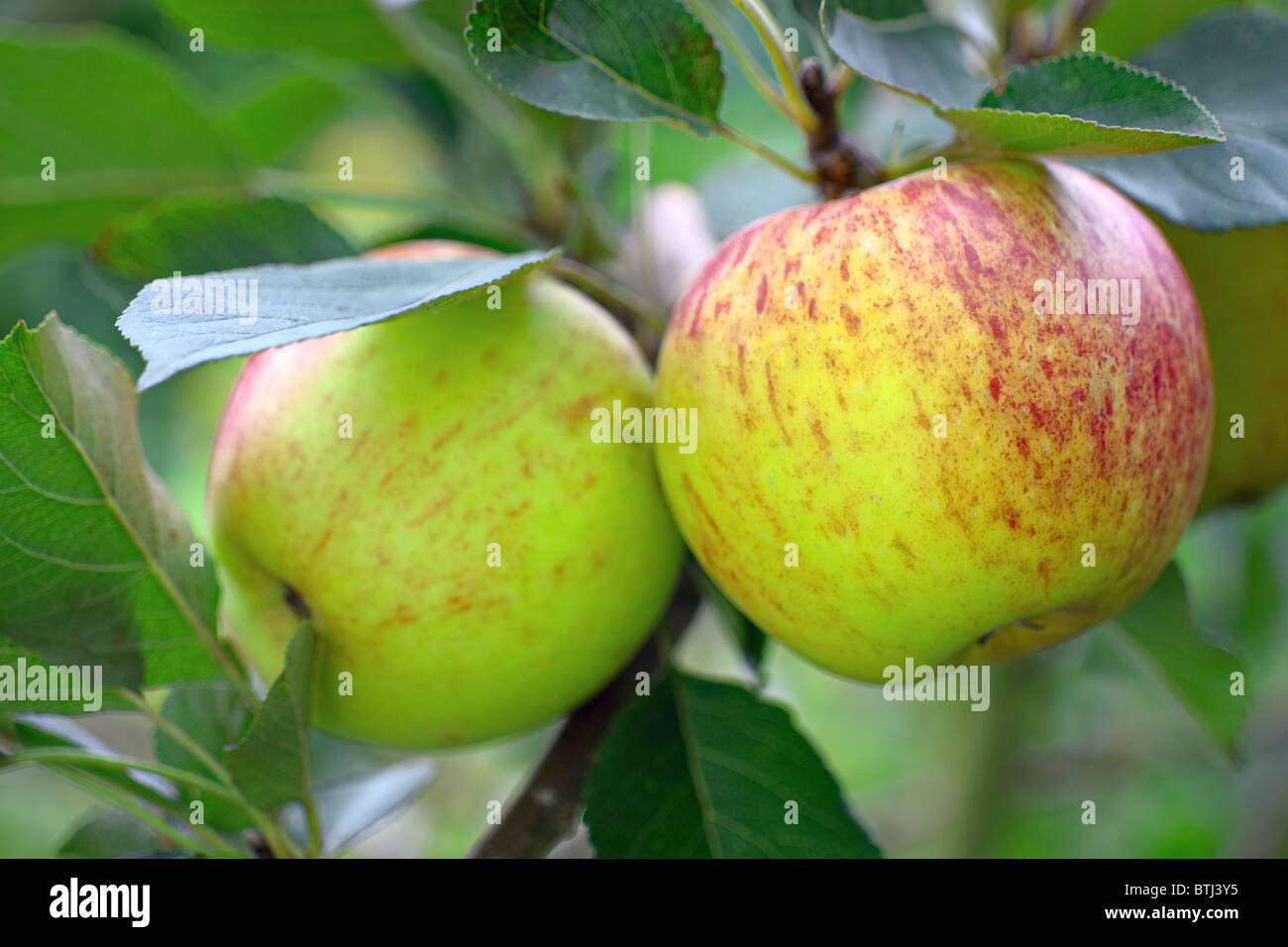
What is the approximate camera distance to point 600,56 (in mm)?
674

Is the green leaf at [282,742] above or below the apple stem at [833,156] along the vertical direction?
below

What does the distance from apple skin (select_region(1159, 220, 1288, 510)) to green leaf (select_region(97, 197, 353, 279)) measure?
0.71 m

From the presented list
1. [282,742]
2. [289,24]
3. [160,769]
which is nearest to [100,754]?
Answer: [160,769]

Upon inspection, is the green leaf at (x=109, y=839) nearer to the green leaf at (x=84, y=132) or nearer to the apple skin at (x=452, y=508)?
the apple skin at (x=452, y=508)

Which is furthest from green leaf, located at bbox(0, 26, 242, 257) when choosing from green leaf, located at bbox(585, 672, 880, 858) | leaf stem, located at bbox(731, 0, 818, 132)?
green leaf, located at bbox(585, 672, 880, 858)

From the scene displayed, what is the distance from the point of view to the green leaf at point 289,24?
104 cm

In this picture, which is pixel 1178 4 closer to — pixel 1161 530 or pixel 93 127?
pixel 1161 530

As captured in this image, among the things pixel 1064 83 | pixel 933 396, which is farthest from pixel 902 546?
pixel 1064 83

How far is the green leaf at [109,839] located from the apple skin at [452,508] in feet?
0.71

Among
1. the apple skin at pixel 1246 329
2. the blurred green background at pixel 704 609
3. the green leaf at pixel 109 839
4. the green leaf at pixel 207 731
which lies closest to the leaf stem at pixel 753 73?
the blurred green background at pixel 704 609

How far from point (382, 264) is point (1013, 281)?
399 millimetres

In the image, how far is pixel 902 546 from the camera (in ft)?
1.95

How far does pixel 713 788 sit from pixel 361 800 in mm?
339

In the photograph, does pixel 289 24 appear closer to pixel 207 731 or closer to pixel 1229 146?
pixel 207 731
